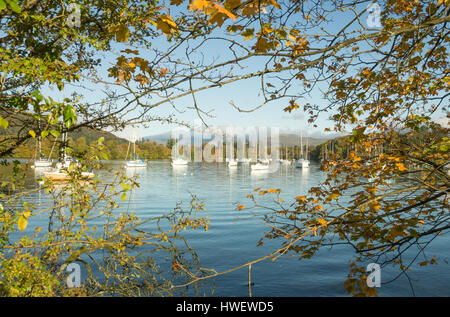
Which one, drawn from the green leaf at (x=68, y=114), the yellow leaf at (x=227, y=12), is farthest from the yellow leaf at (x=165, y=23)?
the green leaf at (x=68, y=114)

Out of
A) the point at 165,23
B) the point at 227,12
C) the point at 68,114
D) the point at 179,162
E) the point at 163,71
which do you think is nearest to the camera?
the point at 227,12

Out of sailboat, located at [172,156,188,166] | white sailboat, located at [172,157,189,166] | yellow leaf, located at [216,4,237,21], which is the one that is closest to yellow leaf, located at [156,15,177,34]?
yellow leaf, located at [216,4,237,21]

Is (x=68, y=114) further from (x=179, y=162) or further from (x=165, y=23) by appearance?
(x=179, y=162)

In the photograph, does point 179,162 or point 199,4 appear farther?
point 179,162

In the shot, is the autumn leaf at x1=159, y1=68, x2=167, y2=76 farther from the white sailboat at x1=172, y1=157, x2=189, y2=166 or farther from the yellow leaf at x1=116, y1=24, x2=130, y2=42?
the white sailboat at x1=172, y1=157, x2=189, y2=166

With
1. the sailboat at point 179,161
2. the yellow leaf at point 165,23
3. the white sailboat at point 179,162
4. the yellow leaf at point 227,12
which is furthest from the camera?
Answer: the sailboat at point 179,161

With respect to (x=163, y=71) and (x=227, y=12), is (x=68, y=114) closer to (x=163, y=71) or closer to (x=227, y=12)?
(x=163, y=71)

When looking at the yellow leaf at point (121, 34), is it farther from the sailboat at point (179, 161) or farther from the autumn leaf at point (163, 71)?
the sailboat at point (179, 161)

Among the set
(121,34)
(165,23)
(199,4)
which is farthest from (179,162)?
(199,4)

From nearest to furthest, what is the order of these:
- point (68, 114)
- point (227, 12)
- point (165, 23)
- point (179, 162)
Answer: point (227, 12) < point (165, 23) < point (68, 114) < point (179, 162)

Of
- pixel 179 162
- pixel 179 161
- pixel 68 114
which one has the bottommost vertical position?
pixel 179 162

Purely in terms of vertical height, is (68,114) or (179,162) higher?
(68,114)
